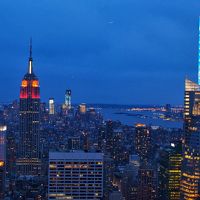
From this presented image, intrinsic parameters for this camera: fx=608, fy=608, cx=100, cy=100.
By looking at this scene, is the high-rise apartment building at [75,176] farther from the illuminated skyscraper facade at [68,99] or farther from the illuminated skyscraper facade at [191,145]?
the illuminated skyscraper facade at [68,99]

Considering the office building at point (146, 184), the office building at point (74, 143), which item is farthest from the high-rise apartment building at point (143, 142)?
the office building at point (146, 184)

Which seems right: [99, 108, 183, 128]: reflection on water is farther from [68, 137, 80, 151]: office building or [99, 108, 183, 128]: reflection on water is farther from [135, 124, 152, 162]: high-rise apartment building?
[68, 137, 80, 151]: office building

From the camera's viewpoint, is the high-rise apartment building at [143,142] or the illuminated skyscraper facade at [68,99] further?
the illuminated skyscraper facade at [68,99]

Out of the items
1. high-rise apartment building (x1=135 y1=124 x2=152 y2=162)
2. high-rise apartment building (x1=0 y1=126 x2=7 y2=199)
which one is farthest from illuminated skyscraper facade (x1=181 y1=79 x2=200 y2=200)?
high-rise apartment building (x1=135 y1=124 x2=152 y2=162)

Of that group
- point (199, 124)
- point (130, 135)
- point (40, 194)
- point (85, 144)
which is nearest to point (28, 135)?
point (130, 135)

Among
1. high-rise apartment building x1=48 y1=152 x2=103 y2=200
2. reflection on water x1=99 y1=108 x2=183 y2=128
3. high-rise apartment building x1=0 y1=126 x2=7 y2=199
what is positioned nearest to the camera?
high-rise apartment building x1=48 y1=152 x2=103 y2=200

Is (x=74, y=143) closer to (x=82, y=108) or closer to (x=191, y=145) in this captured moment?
(x=191, y=145)
